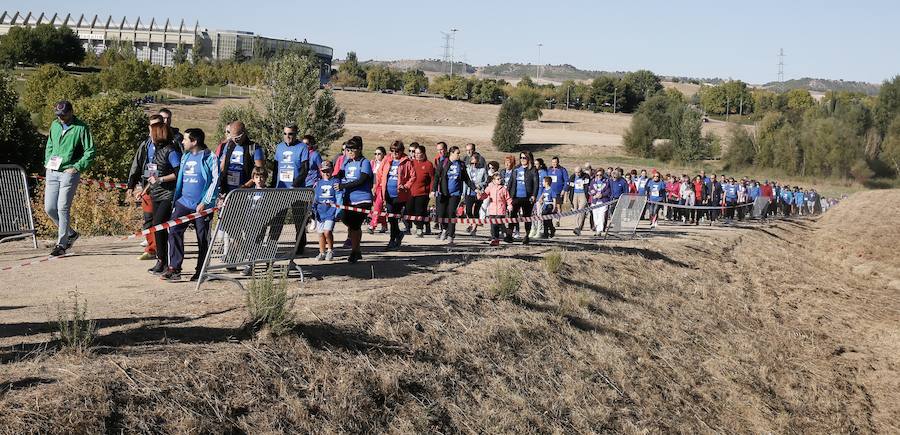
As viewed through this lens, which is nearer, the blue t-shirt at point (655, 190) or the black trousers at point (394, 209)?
the black trousers at point (394, 209)

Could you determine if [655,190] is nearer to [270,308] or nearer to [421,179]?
[421,179]

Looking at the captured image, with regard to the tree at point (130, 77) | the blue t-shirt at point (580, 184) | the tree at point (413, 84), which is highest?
the tree at point (413, 84)

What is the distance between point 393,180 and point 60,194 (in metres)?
5.68

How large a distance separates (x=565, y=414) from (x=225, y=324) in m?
3.58

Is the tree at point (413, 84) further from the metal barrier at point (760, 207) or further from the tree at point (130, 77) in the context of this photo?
the metal barrier at point (760, 207)

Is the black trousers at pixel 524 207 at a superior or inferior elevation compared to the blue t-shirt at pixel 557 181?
inferior

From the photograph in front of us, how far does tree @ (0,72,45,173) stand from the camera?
28.2 meters

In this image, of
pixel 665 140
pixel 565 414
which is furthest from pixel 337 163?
pixel 665 140

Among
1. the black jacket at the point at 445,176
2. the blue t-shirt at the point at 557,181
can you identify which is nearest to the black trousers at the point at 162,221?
the black jacket at the point at 445,176

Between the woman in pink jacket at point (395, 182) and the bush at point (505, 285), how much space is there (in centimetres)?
355

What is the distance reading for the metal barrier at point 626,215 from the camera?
A: 22.3 meters

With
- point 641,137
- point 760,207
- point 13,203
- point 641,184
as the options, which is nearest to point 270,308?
point 13,203

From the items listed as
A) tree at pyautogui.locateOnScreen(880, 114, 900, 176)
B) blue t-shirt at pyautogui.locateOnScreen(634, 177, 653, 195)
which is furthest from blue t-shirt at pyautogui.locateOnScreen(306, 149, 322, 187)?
tree at pyautogui.locateOnScreen(880, 114, 900, 176)

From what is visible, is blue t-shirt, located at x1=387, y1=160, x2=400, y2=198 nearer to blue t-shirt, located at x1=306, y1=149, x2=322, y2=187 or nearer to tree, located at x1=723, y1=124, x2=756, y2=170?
blue t-shirt, located at x1=306, y1=149, x2=322, y2=187
